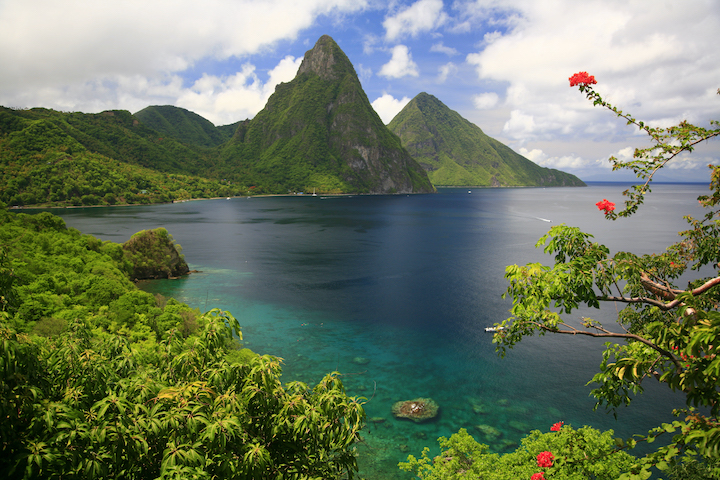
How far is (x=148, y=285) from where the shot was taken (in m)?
65.2

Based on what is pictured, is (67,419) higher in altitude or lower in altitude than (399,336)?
higher

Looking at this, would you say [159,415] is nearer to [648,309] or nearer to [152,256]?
[648,309]

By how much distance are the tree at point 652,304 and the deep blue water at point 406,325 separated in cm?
2079

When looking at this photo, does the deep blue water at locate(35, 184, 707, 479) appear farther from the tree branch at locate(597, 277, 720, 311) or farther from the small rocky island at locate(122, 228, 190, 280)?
the tree branch at locate(597, 277, 720, 311)

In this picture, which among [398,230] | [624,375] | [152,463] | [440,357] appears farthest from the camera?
[398,230]

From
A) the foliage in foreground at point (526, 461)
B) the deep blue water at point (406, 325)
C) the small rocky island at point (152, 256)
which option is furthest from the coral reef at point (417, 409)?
the small rocky island at point (152, 256)

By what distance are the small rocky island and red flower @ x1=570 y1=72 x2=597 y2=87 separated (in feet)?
241

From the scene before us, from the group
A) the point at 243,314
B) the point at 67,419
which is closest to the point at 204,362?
the point at 67,419

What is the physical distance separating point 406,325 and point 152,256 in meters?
53.0

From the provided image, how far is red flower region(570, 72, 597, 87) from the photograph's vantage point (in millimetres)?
9080

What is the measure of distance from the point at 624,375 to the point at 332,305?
167 ft

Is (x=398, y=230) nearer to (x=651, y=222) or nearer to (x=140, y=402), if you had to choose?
(x=651, y=222)

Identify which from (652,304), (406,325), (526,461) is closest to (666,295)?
(652,304)

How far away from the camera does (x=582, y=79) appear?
915 centimetres
